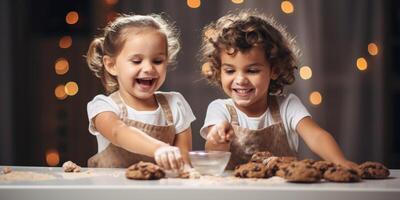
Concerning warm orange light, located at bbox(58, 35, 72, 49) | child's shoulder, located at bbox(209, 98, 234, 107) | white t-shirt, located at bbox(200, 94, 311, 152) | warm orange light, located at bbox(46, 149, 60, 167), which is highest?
warm orange light, located at bbox(58, 35, 72, 49)

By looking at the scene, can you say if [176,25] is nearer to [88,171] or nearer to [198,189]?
[88,171]

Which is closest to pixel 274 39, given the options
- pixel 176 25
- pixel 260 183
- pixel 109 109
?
pixel 176 25

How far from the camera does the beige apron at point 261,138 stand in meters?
1.57

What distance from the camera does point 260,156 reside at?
57.2 inches

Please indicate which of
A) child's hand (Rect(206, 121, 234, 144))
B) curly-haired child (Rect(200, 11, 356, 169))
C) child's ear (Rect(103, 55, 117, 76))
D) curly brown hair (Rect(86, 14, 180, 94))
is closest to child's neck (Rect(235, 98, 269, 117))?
curly-haired child (Rect(200, 11, 356, 169))

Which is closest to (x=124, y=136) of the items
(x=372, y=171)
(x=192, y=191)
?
(x=192, y=191)

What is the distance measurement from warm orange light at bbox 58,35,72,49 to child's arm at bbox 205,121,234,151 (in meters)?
0.48

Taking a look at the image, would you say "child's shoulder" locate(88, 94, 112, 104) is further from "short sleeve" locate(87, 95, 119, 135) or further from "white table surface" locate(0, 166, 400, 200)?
"white table surface" locate(0, 166, 400, 200)

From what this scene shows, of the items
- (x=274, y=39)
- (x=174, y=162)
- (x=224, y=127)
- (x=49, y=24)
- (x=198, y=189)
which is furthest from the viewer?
(x=49, y=24)

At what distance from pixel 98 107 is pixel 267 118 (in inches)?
17.8

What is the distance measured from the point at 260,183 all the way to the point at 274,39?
609 millimetres

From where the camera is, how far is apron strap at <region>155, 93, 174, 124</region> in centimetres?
157

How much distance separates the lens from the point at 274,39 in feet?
5.28

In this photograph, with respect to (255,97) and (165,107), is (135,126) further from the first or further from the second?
(255,97)
